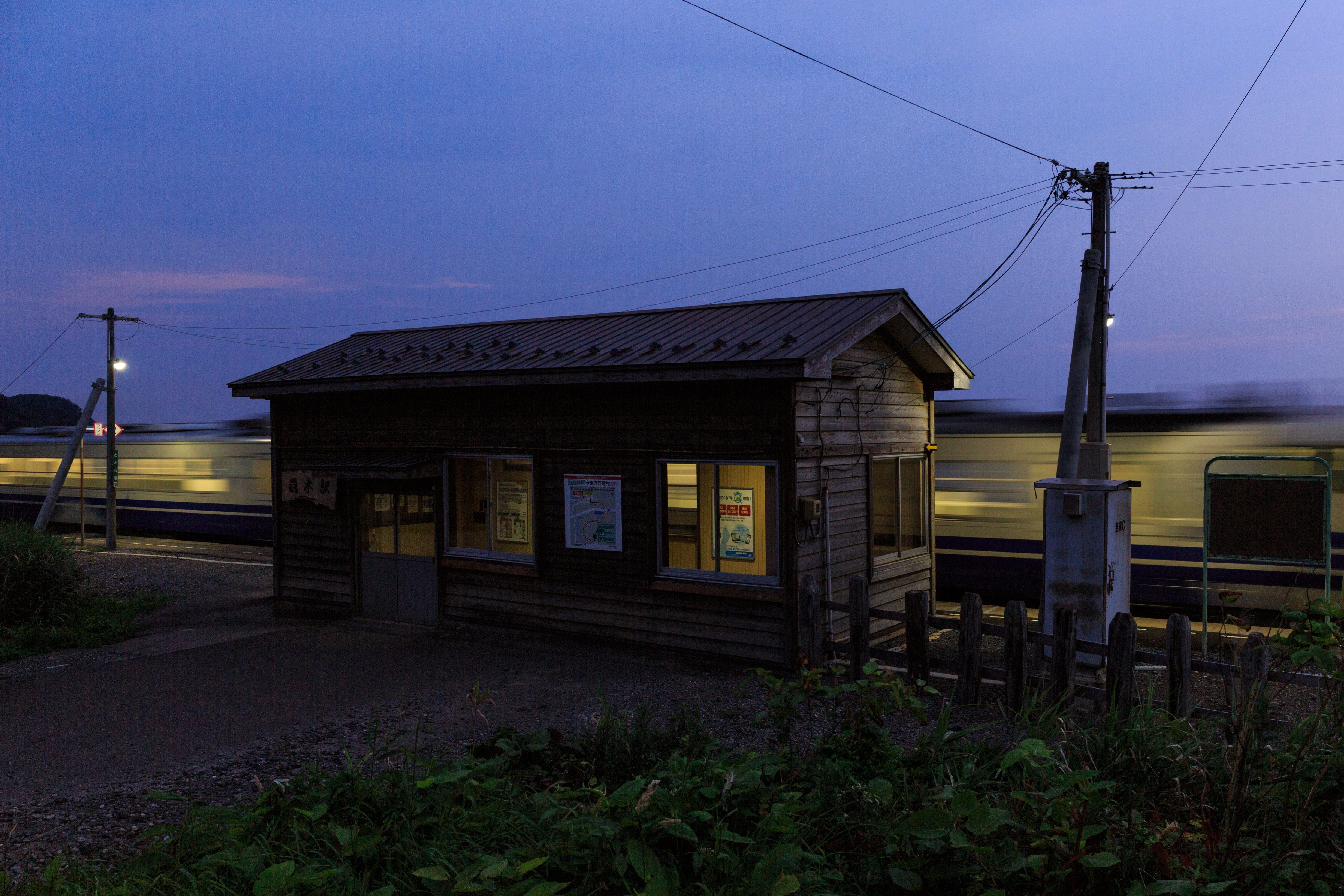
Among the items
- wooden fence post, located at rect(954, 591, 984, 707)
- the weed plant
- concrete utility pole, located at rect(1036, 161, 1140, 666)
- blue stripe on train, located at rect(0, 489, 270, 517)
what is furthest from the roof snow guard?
blue stripe on train, located at rect(0, 489, 270, 517)

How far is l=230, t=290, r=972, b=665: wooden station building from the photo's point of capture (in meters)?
9.84

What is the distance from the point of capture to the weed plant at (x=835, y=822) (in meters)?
3.51

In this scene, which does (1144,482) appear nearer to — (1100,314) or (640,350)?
(1100,314)

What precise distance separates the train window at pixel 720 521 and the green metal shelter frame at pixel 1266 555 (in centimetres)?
478

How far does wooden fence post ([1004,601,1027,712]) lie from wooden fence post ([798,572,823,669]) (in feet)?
6.25

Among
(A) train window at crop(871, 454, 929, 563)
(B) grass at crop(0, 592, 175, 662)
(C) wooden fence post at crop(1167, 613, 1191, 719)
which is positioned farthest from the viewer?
(B) grass at crop(0, 592, 175, 662)

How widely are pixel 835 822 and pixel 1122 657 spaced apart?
4228 mm

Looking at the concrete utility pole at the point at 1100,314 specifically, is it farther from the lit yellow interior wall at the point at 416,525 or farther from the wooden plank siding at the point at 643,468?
the lit yellow interior wall at the point at 416,525


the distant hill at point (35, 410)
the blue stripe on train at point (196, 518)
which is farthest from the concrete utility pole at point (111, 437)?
the distant hill at point (35, 410)

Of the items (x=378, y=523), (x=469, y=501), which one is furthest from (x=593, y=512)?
(x=378, y=523)

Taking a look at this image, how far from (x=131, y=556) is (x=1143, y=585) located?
2114cm

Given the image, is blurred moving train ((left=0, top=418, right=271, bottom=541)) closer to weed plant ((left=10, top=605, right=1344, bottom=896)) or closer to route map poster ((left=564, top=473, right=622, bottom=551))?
route map poster ((left=564, top=473, right=622, bottom=551))

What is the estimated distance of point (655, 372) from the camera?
9.84 metres

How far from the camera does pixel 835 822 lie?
13.6ft
